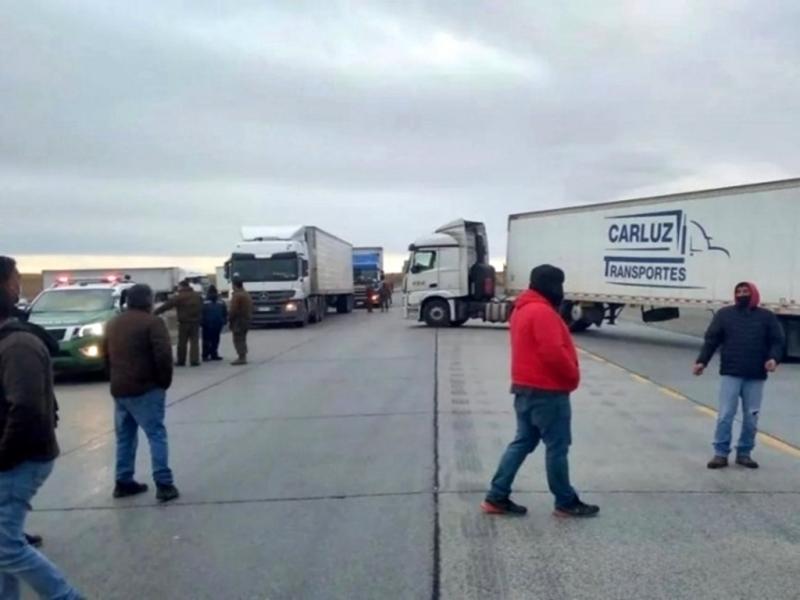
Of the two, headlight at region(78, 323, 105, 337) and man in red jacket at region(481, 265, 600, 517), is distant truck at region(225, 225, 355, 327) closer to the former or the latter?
headlight at region(78, 323, 105, 337)

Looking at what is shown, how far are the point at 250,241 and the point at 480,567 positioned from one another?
29.4 m

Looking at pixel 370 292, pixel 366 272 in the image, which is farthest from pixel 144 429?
pixel 366 272

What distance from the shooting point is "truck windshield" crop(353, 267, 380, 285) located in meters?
55.6

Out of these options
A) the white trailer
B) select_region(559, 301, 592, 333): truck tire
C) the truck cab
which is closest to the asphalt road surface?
the white trailer

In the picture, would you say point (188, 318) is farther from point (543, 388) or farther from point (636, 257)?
point (543, 388)

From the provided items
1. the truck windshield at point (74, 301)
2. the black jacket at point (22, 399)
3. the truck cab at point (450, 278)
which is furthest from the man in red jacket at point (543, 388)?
the truck cab at point (450, 278)

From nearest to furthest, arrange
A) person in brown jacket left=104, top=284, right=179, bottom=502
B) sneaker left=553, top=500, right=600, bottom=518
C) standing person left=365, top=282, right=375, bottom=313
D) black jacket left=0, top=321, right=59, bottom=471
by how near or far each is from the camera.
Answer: black jacket left=0, top=321, right=59, bottom=471 → sneaker left=553, top=500, right=600, bottom=518 → person in brown jacket left=104, top=284, right=179, bottom=502 → standing person left=365, top=282, right=375, bottom=313

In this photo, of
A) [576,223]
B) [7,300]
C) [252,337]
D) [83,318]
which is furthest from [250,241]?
[7,300]

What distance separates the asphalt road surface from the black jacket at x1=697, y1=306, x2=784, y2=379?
0.94m

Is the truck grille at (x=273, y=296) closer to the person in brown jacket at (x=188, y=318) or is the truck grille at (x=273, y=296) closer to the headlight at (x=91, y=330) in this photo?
the person in brown jacket at (x=188, y=318)

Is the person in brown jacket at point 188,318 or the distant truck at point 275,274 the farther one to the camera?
the distant truck at point 275,274

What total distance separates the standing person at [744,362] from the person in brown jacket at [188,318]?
12.8m

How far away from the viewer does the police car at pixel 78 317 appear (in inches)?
650

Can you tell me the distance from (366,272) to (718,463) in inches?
1933
